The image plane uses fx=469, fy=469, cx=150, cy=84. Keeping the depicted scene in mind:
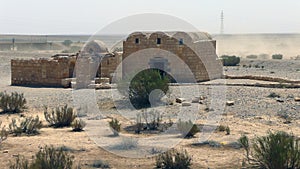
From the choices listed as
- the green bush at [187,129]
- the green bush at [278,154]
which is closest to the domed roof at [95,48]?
the green bush at [187,129]

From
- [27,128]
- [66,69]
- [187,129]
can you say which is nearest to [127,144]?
[187,129]

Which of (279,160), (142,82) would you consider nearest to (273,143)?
(279,160)

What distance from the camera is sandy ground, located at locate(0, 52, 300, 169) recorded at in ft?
34.8

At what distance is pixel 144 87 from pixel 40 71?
29.5 feet

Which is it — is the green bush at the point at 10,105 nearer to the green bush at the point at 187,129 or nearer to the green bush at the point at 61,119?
the green bush at the point at 61,119

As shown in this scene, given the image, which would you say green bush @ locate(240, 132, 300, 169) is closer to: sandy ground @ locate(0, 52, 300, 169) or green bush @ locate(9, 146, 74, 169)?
sandy ground @ locate(0, 52, 300, 169)

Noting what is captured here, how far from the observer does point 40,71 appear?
1024 inches

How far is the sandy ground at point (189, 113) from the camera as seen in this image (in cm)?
1061

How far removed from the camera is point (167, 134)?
1330 cm

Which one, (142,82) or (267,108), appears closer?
(267,108)

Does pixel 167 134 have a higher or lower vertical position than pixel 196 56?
lower

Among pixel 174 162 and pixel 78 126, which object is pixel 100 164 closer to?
pixel 174 162

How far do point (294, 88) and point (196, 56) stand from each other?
5.92 metres

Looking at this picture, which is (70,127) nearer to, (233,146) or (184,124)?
(184,124)
